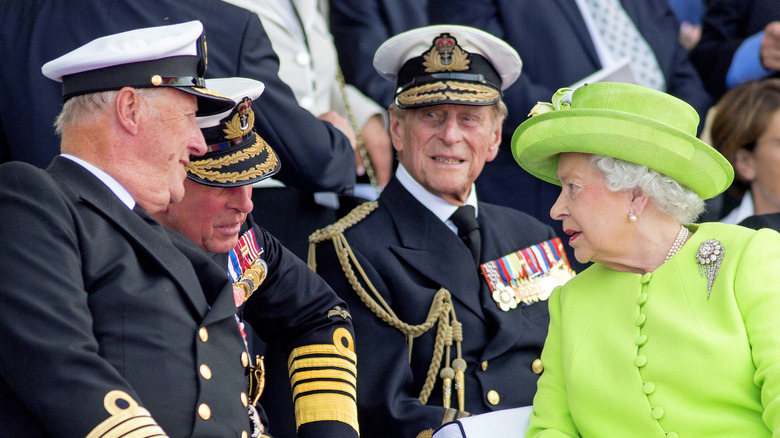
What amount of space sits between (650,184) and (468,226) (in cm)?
113

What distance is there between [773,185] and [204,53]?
307cm

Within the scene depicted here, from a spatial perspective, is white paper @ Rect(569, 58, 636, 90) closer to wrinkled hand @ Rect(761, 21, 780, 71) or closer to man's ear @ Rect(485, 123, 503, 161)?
man's ear @ Rect(485, 123, 503, 161)

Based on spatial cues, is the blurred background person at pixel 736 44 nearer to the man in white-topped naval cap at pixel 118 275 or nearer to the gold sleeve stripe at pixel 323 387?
the gold sleeve stripe at pixel 323 387

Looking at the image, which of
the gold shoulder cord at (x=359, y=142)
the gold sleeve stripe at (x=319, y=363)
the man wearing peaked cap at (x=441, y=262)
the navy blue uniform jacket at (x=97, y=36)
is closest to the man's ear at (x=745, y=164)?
the man wearing peaked cap at (x=441, y=262)

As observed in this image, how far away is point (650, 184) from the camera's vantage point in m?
2.75

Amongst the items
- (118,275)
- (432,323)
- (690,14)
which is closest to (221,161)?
(118,275)

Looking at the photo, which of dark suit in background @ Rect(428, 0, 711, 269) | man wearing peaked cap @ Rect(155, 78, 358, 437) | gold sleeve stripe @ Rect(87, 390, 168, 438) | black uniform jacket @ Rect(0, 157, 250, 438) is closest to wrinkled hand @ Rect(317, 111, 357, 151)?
dark suit in background @ Rect(428, 0, 711, 269)

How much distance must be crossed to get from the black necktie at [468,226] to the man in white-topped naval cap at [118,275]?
1.40 meters

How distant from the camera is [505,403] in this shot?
11.4ft

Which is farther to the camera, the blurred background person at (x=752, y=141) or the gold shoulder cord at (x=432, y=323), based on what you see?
the blurred background person at (x=752, y=141)

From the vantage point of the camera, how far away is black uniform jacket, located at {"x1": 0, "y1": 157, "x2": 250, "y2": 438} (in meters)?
2.04

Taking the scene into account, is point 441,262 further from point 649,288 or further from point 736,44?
point 736,44

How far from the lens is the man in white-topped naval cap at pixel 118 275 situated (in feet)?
6.72

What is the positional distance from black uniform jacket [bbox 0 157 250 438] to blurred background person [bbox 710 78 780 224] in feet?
10.1
